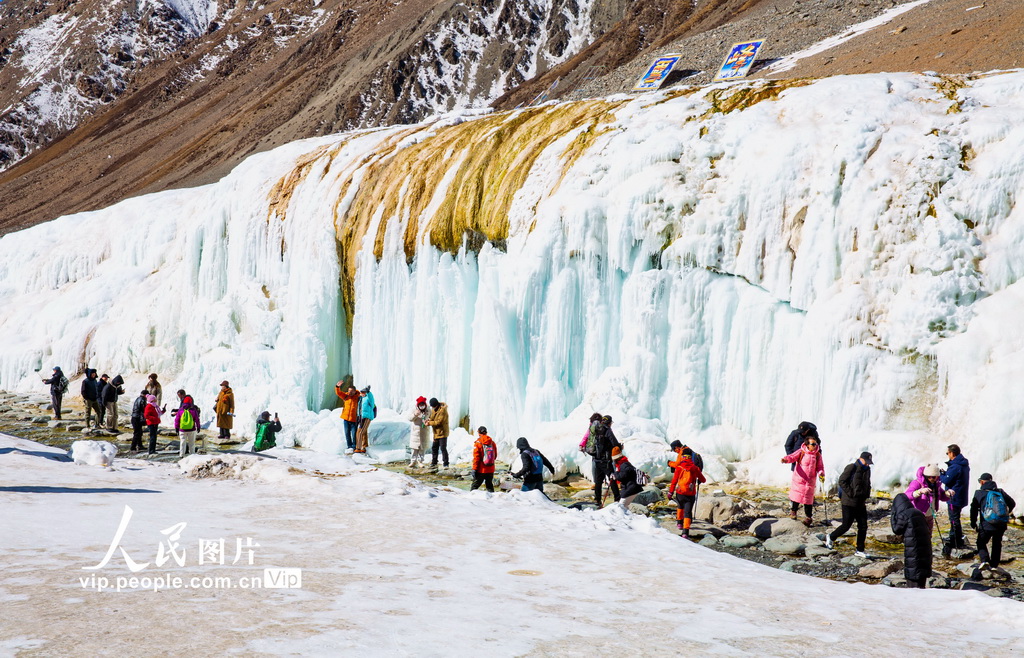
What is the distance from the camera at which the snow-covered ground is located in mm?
6289

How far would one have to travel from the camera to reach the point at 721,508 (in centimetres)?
1285

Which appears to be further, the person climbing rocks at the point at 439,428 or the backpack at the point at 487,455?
the person climbing rocks at the point at 439,428

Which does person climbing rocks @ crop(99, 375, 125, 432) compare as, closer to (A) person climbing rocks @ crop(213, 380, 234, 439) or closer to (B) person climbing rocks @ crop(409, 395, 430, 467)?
(A) person climbing rocks @ crop(213, 380, 234, 439)

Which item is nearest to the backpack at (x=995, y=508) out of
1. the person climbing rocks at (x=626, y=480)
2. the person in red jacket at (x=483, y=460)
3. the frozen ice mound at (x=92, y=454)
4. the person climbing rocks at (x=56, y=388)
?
the person climbing rocks at (x=626, y=480)

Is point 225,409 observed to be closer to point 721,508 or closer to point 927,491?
point 721,508

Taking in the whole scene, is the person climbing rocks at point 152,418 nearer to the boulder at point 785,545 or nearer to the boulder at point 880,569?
the boulder at point 785,545

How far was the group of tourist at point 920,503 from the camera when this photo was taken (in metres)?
9.13

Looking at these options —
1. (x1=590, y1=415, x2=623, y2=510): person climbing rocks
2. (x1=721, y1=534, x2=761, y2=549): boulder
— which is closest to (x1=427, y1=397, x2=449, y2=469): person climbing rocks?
(x1=590, y1=415, x2=623, y2=510): person climbing rocks

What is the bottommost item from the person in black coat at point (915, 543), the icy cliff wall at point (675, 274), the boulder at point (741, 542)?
the boulder at point (741, 542)

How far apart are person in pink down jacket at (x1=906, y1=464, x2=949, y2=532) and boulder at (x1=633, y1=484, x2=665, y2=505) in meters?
4.07

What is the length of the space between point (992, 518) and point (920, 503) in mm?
774

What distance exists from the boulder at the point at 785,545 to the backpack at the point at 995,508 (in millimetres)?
2138

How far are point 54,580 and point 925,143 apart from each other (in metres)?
13.9

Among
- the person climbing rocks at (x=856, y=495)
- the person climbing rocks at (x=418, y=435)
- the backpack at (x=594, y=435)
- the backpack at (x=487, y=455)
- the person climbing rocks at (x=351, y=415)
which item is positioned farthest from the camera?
the person climbing rocks at (x=351, y=415)
